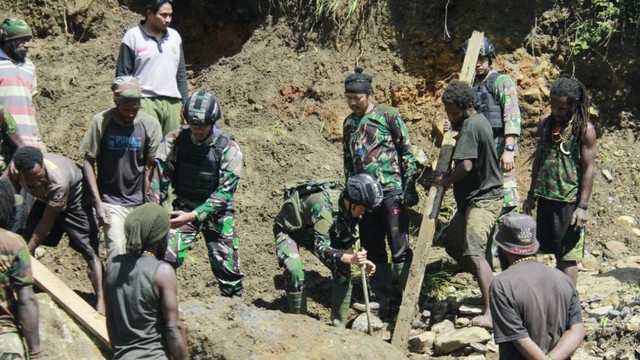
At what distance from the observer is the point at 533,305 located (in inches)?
209

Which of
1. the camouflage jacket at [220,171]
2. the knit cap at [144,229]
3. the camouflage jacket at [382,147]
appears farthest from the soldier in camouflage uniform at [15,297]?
the camouflage jacket at [382,147]

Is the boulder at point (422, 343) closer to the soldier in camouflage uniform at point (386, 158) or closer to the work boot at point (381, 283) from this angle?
the soldier in camouflage uniform at point (386, 158)

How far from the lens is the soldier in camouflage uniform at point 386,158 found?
8102 millimetres

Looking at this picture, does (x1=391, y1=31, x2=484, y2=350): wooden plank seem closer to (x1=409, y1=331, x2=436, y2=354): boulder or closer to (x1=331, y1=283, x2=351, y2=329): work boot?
(x1=409, y1=331, x2=436, y2=354): boulder

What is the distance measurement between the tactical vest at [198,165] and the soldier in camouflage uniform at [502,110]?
227 cm

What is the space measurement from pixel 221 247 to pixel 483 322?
2102 millimetres

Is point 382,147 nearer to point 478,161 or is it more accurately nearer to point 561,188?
point 478,161

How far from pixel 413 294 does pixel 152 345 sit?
278 centimetres

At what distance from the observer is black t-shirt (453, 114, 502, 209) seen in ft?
25.1

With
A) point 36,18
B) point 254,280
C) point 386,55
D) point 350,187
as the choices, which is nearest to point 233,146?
point 350,187

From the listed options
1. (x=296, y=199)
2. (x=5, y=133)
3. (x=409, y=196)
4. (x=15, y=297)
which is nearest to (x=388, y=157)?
(x=409, y=196)

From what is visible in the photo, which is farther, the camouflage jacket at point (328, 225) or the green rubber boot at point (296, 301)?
the green rubber boot at point (296, 301)

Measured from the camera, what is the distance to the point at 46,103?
11172 millimetres

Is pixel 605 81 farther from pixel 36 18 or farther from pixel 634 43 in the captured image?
pixel 36 18
